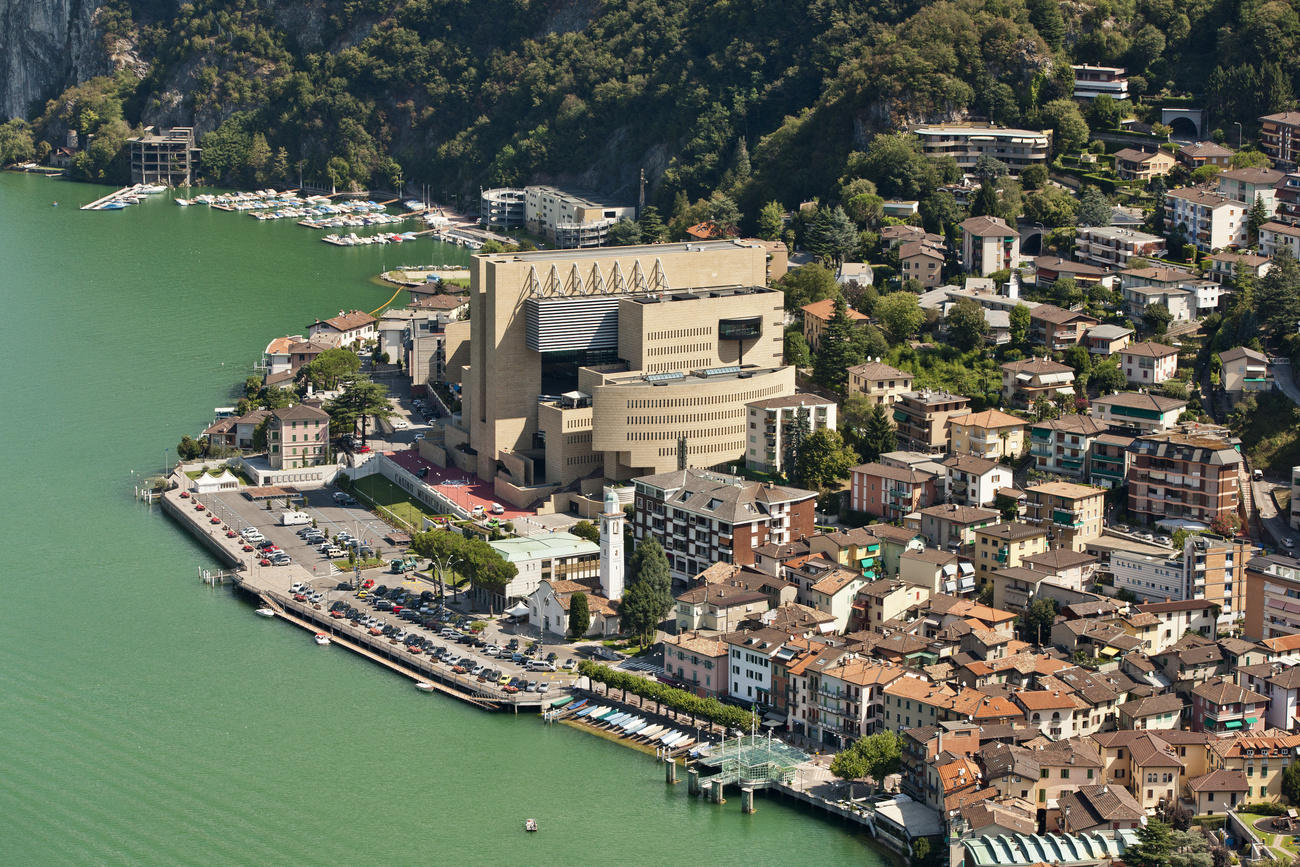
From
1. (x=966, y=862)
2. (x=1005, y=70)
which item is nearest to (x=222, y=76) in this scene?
(x=1005, y=70)

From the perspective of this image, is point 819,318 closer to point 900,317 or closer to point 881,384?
point 900,317

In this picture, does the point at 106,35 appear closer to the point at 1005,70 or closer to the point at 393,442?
the point at 1005,70

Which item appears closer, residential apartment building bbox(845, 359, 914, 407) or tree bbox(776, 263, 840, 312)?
residential apartment building bbox(845, 359, 914, 407)

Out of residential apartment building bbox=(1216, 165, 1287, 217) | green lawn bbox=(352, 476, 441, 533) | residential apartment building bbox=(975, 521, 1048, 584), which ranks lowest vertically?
green lawn bbox=(352, 476, 441, 533)

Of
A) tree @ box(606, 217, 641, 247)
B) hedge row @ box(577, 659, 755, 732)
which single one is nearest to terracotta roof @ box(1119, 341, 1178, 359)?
hedge row @ box(577, 659, 755, 732)

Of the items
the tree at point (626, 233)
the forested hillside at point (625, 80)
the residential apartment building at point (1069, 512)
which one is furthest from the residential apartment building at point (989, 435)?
the tree at point (626, 233)

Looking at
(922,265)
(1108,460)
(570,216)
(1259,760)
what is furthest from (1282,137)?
(1259,760)

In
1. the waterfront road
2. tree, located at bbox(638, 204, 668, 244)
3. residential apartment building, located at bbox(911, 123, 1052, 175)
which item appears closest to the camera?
Answer: the waterfront road

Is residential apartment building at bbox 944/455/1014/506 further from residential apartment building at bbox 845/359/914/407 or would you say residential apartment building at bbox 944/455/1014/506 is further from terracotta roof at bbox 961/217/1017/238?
terracotta roof at bbox 961/217/1017/238
